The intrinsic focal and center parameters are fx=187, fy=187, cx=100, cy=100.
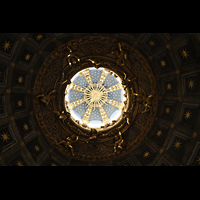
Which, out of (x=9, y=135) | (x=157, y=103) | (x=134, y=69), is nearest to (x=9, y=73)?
(x=9, y=135)

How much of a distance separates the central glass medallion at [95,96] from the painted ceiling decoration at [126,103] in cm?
615

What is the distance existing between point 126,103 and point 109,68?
4100 mm

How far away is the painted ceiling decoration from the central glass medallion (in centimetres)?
615

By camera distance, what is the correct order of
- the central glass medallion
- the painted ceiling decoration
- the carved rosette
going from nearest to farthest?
the painted ceiling decoration
the carved rosette
the central glass medallion

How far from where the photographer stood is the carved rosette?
17125mm

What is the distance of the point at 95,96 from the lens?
91.8ft

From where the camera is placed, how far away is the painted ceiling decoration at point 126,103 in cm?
1580

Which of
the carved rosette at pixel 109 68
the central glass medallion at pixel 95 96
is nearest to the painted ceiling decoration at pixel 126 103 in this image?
the carved rosette at pixel 109 68

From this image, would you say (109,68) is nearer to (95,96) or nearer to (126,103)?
(126,103)

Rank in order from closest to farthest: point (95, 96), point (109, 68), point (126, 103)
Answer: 1. point (109, 68)
2. point (126, 103)
3. point (95, 96)

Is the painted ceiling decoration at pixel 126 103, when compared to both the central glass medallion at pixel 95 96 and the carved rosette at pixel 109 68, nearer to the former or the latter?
the carved rosette at pixel 109 68

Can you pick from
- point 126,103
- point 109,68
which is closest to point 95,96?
point 126,103

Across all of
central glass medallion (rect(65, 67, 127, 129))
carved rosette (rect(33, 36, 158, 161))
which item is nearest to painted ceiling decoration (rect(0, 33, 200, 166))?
carved rosette (rect(33, 36, 158, 161))

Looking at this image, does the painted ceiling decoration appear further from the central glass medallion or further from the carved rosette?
the central glass medallion
